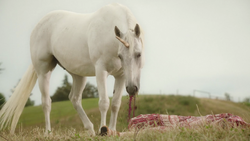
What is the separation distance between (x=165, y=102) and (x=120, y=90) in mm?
11878

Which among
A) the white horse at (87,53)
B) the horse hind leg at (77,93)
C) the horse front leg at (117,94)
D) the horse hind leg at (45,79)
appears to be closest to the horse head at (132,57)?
the white horse at (87,53)

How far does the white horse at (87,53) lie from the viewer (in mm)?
3911

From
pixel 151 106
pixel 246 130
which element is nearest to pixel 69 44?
pixel 246 130

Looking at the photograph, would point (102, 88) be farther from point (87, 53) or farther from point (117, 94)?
point (87, 53)

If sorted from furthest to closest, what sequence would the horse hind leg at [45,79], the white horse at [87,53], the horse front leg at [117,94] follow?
the horse hind leg at [45,79] → the horse front leg at [117,94] → the white horse at [87,53]

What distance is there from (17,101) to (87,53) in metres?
2.43

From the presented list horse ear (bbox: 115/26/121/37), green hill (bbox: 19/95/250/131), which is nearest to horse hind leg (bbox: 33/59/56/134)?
horse ear (bbox: 115/26/121/37)

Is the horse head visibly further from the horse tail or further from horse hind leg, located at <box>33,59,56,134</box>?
the horse tail

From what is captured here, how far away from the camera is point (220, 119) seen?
416 cm

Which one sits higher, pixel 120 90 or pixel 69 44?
pixel 69 44

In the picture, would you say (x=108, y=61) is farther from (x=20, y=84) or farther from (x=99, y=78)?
(x=20, y=84)

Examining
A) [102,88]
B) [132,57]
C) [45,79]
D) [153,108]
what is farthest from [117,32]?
[153,108]

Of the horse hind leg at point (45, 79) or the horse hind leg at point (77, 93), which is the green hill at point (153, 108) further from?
the horse hind leg at point (77, 93)

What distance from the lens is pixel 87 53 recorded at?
4836 millimetres
